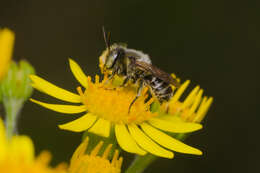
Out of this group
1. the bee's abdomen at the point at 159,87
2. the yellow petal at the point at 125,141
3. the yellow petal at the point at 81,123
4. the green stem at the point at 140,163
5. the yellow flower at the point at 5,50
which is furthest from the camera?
the bee's abdomen at the point at 159,87

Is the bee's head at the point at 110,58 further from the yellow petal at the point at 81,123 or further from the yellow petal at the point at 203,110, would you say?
the yellow petal at the point at 203,110

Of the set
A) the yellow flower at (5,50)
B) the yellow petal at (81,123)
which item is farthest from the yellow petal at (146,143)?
the yellow flower at (5,50)

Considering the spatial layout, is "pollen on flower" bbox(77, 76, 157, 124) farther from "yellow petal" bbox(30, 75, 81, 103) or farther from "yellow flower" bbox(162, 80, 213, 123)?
"yellow flower" bbox(162, 80, 213, 123)

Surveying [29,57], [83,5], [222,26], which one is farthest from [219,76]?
[29,57]

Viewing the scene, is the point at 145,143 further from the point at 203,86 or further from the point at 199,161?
the point at 203,86

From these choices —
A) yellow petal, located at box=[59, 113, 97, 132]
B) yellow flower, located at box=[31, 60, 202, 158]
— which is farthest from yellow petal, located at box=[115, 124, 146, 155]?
yellow petal, located at box=[59, 113, 97, 132]
